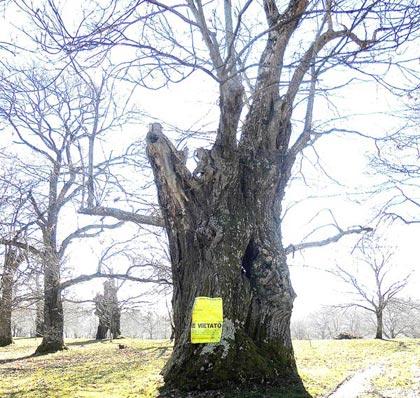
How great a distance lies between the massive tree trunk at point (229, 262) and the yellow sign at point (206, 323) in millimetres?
79

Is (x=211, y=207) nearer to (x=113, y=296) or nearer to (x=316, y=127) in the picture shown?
(x=316, y=127)

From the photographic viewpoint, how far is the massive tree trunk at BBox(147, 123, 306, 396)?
14.9ft

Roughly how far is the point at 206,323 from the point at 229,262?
738mm

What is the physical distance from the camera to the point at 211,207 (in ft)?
17.1

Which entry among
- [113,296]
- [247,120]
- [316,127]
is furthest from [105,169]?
[113,296]

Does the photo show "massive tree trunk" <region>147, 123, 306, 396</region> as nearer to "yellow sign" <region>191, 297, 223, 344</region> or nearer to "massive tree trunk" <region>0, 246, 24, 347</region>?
"yellow sign" <region>191, 297, 223, 344</region>

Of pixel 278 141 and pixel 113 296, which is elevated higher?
pixel 278 141

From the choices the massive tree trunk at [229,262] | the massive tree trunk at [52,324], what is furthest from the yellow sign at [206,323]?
the massive tree trunk at [52,324]

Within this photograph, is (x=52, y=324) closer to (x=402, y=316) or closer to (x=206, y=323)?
(x=206, y=323)

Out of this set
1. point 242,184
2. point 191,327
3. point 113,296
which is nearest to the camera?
point 191,327

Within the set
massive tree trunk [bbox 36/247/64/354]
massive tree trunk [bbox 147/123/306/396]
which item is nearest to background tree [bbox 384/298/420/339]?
massive tree trunk [bbox 36/247/64/354]

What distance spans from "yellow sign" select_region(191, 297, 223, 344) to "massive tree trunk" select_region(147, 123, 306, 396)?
0.26 ft

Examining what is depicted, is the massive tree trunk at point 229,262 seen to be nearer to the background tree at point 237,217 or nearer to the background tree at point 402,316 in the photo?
the background tree at point 237,217

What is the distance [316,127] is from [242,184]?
1780mm
